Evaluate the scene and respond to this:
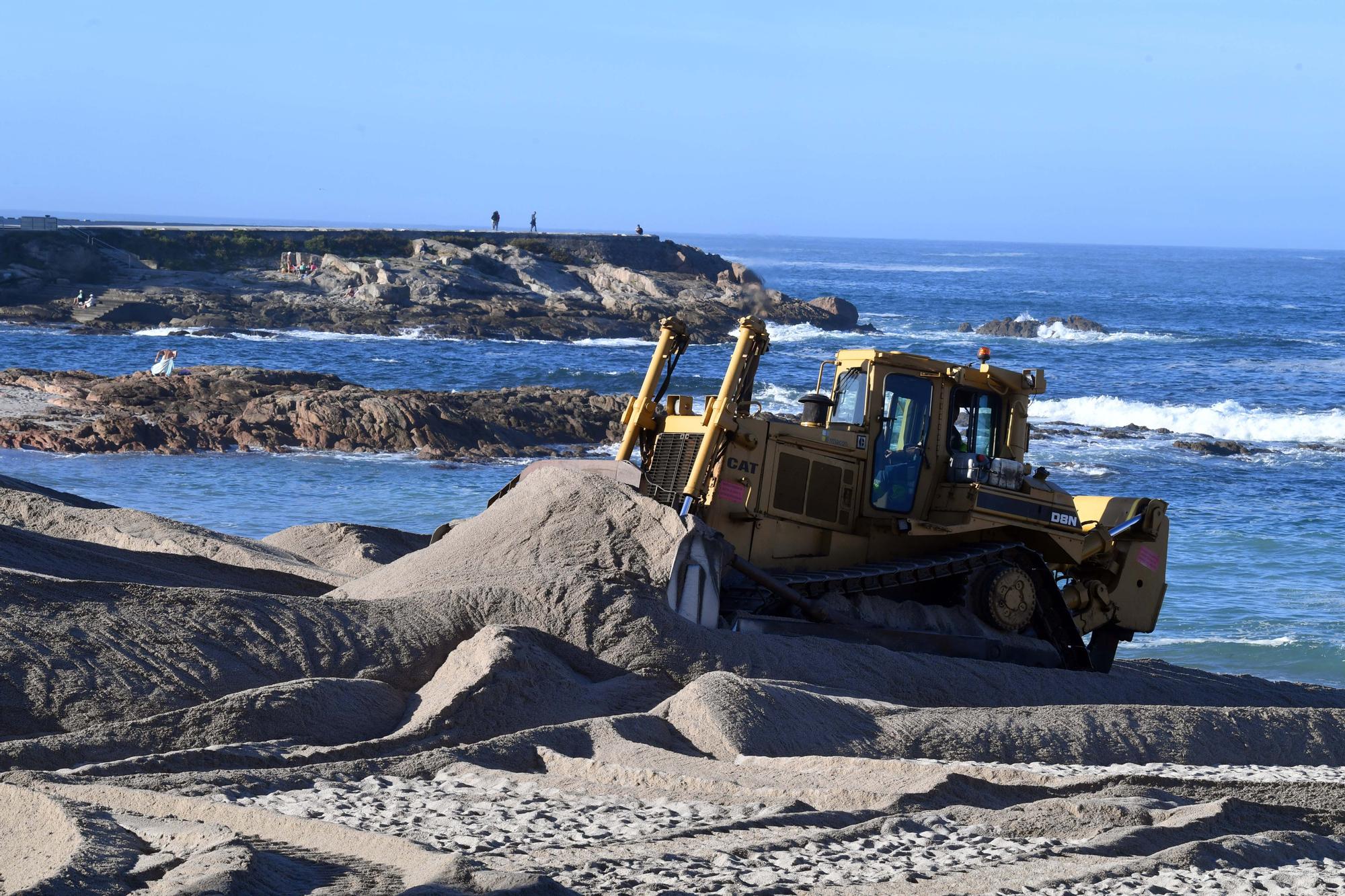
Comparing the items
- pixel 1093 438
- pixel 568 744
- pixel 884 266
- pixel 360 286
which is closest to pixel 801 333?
pixel 360 286

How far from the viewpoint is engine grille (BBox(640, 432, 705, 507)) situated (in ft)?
34.8

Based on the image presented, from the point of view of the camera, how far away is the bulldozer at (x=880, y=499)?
10.6 metres

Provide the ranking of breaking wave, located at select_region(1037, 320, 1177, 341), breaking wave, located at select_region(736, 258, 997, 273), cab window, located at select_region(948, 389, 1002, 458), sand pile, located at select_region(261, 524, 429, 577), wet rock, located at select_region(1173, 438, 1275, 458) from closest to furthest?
cab window, located at select_region(948, 389, 1002, 458) < sand pile, located at select_region(261, 524, 429, 577) < wet rock, located at select_region(1173, 438, 1275, 458) < breaking wave, located at select_region(1037, 320, 1177, 341) < breaking wave, located at select_region(736, 258, 997, 273)

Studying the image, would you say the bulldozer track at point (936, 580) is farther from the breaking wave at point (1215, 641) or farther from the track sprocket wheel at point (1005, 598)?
the breaking wave at point (1215, 641)

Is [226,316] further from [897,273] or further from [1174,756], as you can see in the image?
[897,273]

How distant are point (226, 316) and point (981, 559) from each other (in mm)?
37503

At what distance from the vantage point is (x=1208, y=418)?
3262 cm

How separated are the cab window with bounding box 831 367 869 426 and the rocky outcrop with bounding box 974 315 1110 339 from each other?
46.5 m

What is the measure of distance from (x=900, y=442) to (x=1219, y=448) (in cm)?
1877

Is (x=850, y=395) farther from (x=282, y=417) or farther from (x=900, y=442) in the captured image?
(x=282, y=417)

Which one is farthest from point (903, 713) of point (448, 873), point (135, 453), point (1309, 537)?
point (135, 453)

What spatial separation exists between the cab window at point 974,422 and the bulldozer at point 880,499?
1 cm

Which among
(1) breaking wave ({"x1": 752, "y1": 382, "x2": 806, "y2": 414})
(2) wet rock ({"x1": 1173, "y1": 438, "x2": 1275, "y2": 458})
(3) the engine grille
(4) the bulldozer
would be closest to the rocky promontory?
(1) breaking wave ({"x1": 752, "y1": 382, "x2": 806, "y2": 414})

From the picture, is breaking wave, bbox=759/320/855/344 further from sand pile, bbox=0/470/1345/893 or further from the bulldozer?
sand pile, bbox=0/470/1345/893
